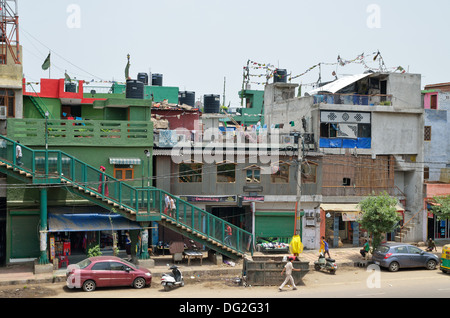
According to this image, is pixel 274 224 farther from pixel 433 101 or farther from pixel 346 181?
pixel 433 101

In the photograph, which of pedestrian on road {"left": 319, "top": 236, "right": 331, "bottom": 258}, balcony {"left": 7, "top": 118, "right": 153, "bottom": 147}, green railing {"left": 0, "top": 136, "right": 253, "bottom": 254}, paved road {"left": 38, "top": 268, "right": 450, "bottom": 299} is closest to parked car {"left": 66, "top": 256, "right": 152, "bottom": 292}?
paved road {"left": 38, "top": 268, "right": 450, "bottom": 299}

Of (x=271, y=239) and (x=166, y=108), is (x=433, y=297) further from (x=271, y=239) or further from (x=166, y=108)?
(x=166, y=108)

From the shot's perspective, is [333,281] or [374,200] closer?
[333,281]

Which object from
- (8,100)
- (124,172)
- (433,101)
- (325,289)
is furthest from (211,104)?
(325,289)

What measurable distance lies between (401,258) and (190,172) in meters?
12.0

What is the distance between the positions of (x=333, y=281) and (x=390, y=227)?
5.39 meters

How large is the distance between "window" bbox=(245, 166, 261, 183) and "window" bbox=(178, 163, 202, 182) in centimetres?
279

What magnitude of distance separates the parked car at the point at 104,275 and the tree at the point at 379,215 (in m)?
12.2

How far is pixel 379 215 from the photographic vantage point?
27.1 meters

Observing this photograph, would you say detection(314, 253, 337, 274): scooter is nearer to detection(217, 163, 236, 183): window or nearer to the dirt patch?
detection(217, 163, 236, 183): window

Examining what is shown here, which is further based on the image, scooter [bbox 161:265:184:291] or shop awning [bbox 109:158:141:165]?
shop awning [bbox 109:158:141:165]

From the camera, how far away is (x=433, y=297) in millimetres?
20219

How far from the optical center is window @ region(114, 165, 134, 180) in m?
27.5
